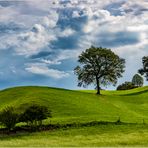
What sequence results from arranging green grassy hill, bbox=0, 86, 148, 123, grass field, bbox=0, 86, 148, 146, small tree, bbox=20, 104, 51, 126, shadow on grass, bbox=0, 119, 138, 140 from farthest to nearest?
green grassy hill, bbox=0, 86, 148, 123 → small tree, bbox=20, 104, 51, 126 → shadow on grass, bbox=0, 119, 138, 140 → grass field, bbox=0, 86, 148, 146

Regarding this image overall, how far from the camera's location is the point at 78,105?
81812mm

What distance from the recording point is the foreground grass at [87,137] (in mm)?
46750

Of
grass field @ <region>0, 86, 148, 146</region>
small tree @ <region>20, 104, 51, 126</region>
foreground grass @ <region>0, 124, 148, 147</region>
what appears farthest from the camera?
small tree @ <region>20, 104, 51, 126</region>

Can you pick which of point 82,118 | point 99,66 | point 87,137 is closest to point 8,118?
point 82,118

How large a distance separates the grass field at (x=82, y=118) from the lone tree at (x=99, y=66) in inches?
357

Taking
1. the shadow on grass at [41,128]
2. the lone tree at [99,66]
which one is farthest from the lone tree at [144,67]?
the shadow on grass at [41,128]

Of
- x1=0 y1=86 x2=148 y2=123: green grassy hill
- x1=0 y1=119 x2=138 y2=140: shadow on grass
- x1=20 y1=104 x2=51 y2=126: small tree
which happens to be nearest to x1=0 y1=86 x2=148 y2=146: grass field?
x1=0 y1=86 x2=148 y2=123: green grassy hill

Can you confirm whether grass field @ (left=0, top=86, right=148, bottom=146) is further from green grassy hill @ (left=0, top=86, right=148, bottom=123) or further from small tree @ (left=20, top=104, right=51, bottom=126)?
small tree @ (left=20, top=104, right=51, bottom=126)

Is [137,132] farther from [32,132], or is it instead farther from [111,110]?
[111,110]

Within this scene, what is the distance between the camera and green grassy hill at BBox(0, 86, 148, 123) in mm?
70812

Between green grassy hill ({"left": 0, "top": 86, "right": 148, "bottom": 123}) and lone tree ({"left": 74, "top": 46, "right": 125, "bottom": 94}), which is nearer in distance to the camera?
green grassy hill ({"left": 0, "top": 86, "right": 148, "bottom": 123})

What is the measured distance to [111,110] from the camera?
82.3m

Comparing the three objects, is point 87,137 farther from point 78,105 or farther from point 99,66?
point 99,66

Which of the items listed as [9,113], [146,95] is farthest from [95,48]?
[9,113]
